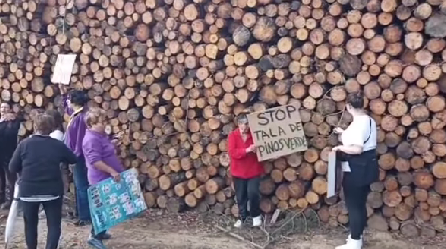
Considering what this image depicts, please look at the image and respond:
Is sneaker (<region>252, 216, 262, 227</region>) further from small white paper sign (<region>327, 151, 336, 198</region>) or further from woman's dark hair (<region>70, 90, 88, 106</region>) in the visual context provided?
woman's dark hair (<region>70, 90, 88, 106</region>)

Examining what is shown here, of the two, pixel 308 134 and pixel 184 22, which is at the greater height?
pixel 184 22

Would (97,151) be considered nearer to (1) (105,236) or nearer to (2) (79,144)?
(2) (79,144)

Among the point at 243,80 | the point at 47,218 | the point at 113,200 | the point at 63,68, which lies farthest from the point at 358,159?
the point at 63,68

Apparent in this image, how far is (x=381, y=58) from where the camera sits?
275 inches

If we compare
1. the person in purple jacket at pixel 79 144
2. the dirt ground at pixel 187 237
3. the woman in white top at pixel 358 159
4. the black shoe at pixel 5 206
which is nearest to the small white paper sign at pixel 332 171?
the woman in white top at pixel 358 159

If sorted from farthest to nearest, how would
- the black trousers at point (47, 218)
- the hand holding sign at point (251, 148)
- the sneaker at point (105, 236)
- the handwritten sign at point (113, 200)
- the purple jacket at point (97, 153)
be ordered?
1. the hand holding sign at point (251, 148)
2. the sneaker at point (105, 236)
3. the handwritten sign at point (113, 200)
4. the purple jacket at point (97, 153)
5. the black trousers at point (47, 218)

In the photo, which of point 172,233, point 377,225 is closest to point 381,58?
point 377,225

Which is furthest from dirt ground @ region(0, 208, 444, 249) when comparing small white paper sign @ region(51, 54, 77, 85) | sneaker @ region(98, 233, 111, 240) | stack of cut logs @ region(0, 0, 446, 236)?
small white paper sign @ region(51, 54, 77, 85)

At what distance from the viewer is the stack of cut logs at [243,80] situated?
6926mm

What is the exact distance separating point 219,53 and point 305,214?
2.13m

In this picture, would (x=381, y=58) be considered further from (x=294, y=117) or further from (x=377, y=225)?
(x=377, y=225)

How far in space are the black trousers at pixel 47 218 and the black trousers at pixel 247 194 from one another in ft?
7.03

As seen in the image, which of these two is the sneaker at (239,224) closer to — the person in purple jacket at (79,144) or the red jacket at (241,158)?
the red jacket at (241,158)

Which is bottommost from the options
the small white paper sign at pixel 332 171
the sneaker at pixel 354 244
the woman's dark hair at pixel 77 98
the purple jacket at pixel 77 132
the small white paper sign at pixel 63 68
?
the sneaker at pixel 354 244
